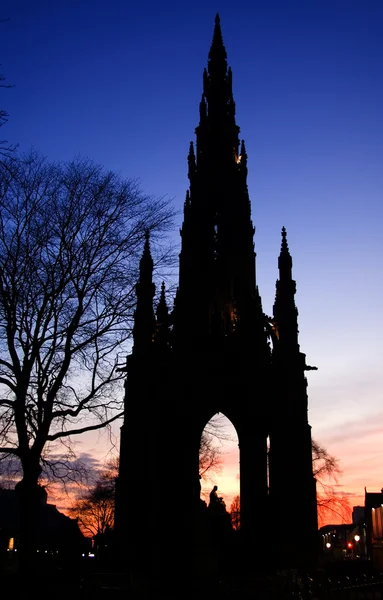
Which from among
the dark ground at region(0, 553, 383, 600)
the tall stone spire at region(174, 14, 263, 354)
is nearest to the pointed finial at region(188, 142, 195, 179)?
the tall stone spire at region(174, 14, 263, 354)

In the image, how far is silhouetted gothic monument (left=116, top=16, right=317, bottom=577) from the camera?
25781 millimetres

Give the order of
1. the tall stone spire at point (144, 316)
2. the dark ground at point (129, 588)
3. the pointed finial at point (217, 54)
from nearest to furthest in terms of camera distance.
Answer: the dark ground at point (129, 588) → the tall stone spire at point (144, 316) → the pointed finial at point (217, 54)

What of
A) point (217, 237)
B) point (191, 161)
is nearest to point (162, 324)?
point (217, 237)

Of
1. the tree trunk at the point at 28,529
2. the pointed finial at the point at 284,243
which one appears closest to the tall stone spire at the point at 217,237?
the pointed finial at the point at 284,243

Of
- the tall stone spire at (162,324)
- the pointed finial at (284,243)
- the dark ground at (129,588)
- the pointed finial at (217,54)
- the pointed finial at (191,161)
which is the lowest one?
the dark ground at (129,588)

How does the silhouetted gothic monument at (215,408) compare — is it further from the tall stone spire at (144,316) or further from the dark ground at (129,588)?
the dark ground at (129,588)

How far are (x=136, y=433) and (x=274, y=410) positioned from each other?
6.09 m

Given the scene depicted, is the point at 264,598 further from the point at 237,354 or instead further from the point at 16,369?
the point at 237,354

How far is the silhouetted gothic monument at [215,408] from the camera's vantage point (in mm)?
25781

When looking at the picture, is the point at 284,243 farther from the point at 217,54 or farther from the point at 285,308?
the point at 217,54

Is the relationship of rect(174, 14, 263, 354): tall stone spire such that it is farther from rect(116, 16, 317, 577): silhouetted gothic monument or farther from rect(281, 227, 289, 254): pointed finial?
rect(281, 227, 289, 254): pointed finial

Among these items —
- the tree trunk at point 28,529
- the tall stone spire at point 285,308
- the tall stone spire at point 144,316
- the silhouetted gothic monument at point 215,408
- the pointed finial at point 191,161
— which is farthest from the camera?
the pointed finial at point 191,161

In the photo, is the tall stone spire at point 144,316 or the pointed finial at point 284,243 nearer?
the tall stone spire at point 144,316

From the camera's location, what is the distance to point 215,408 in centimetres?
2898
